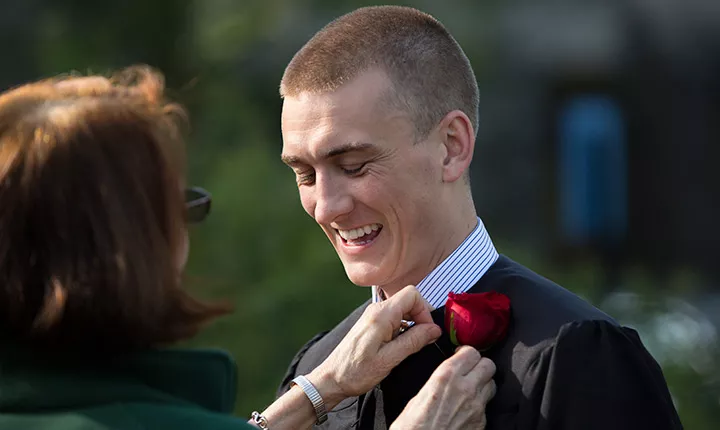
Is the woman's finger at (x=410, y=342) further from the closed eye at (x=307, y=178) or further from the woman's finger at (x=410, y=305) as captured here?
the closed eye at (x=307, y=178)

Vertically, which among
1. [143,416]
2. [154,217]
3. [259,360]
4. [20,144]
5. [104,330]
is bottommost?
[259,360]

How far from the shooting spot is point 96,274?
199cm

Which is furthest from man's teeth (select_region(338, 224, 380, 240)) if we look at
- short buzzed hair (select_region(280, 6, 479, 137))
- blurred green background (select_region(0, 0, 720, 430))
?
blurred green background (select_region(0, 0, 720, 430))

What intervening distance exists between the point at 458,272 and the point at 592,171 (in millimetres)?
10795

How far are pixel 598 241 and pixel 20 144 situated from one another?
11549 millimetres

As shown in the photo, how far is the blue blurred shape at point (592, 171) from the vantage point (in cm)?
1306

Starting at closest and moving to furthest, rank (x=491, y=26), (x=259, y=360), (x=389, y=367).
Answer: (x=389, y=367) < (x=259, y=360) < (x=491, y=26)

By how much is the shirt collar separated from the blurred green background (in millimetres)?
667

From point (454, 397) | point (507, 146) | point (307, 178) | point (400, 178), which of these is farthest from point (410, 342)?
point (507, 146)

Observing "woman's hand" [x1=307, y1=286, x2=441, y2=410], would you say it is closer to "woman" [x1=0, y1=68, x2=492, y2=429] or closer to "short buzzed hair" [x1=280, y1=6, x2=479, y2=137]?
"short buzzed hair" [x1=280, y1=6, x2=479, y2=137]

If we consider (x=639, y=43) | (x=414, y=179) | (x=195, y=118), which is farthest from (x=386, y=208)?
(x=639, y=43)

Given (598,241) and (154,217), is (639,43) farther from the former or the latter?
(154,217)

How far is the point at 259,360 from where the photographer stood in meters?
6.48

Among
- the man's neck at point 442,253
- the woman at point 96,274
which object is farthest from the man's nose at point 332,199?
the woman at point 96,274
